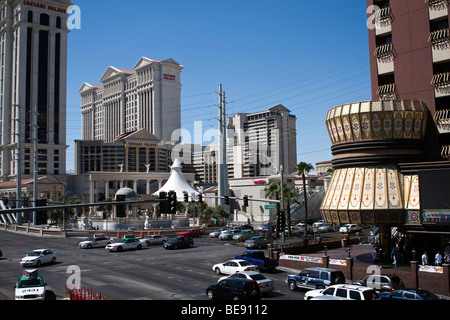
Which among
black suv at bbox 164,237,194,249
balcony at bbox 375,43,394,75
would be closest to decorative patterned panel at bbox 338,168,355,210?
balcony at bbox 375,43,394,75

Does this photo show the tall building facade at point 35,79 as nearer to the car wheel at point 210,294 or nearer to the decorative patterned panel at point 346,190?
the decorative patterned panel at point 346,190

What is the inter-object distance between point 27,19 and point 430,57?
133932 mm

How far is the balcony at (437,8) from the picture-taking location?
31.6m

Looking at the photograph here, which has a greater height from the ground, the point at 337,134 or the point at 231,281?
the point at 337,134

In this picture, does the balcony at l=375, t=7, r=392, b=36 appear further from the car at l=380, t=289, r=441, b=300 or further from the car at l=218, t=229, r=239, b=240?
the car at l=218, t=229, r=239, b=240

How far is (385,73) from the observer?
115ft

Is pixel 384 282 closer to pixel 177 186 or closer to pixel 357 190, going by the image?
pixel 357 190

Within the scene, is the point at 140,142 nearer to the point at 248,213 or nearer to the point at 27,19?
the point at 27,19

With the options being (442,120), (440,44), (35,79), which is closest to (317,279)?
(442,120)

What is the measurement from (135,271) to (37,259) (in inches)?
334

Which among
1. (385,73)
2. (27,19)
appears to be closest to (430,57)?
(385,73)

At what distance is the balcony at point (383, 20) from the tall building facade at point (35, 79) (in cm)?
11732

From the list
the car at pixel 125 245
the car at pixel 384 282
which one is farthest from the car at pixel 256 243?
the car at pixel 384 282
